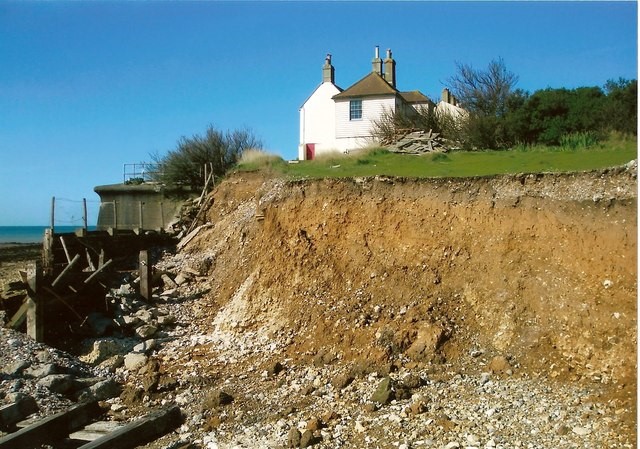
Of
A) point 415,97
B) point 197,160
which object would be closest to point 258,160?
point 197,160

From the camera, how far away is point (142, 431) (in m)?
9.95

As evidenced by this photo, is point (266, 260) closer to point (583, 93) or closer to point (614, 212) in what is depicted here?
point (614, 212)

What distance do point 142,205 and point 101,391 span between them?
17.9 m

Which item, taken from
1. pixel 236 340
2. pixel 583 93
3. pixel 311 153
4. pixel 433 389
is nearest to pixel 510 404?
pixel 433 389

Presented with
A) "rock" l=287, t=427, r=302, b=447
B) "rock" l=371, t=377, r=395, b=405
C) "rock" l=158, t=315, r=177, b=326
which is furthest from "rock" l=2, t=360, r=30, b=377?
"rock" l=371, t=377, r=395, b=405

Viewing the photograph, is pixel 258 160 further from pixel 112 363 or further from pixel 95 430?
pixel 95 430

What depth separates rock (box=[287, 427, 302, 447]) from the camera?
911cm

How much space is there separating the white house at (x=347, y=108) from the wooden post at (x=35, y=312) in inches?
853

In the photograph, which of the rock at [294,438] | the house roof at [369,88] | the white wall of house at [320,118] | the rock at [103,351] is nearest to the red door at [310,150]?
the white wall of house at [320,118]

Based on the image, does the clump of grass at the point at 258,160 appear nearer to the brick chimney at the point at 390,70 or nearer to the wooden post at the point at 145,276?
the wooden post at the point at 145,276

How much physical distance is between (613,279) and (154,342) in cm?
999

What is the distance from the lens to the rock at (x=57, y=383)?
11727 mm

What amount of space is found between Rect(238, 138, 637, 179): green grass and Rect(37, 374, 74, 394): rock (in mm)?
8984

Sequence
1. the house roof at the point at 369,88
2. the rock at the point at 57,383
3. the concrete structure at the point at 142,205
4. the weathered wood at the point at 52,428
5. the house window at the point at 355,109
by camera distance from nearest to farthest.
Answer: the weathered wood at the point at 52,428, the rock at the point at 57,383, the concrete structure at the point at 142,205, the house roof at the point at 369,88, the house window at the point at 355,109
